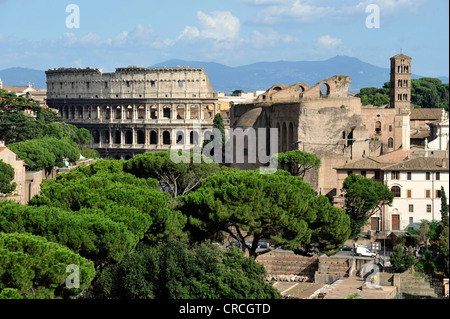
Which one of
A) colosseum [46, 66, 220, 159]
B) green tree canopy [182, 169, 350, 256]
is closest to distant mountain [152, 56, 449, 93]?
colosseum [46, 66, 220, 159]

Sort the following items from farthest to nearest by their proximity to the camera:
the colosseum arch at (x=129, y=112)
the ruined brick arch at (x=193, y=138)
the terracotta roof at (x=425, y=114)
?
1. the colosseum arch at (x=129, y=112)
2. the ruined brick arch at (x=193, y=138)
3. the terracotta roof at (x=425, y=114)

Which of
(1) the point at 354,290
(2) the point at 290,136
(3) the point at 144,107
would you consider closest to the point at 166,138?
(3) the point at 144,107

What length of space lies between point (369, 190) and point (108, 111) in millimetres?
79668

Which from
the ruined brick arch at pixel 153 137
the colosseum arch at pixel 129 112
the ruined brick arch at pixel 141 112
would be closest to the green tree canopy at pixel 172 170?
the ruined brick arch at pixel 153 137

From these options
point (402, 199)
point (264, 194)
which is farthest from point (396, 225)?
point (264, 194)

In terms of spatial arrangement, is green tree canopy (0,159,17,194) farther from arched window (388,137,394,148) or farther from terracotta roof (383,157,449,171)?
arched window (388,137,394,148)

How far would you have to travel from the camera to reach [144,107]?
125 m

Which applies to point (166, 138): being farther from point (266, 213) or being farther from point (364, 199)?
point (266, 213)

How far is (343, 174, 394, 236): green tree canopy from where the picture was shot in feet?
166

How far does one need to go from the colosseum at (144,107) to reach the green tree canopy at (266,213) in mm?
80595

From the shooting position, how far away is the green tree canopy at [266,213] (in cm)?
3722

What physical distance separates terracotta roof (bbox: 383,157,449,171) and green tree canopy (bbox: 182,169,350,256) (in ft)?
43.5

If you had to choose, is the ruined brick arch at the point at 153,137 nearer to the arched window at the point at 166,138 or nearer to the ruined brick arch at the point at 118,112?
the arched window at the point at 166,138
